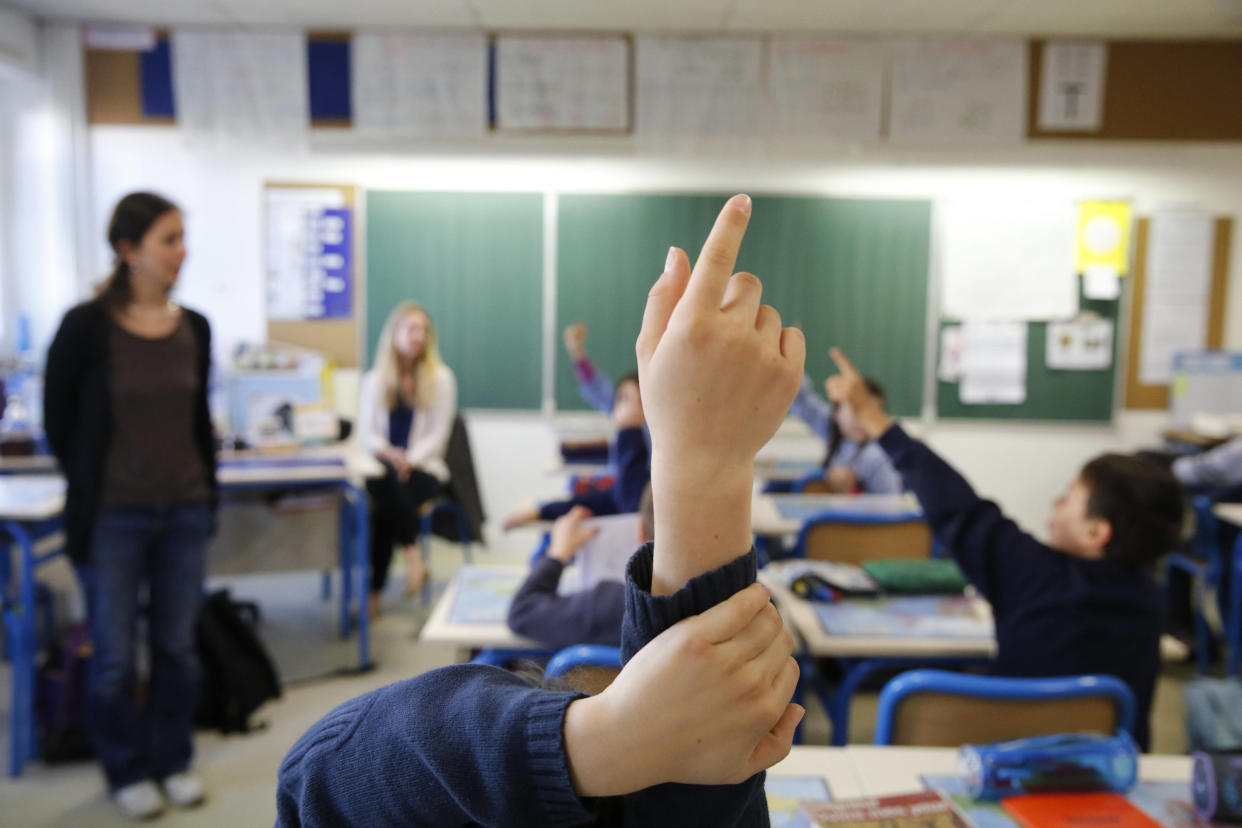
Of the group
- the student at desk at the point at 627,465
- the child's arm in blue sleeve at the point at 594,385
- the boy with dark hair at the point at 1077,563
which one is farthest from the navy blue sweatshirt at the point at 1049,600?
the child's arm in blue sleeve at the point at 594,385

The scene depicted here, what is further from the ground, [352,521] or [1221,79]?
[1221,79]

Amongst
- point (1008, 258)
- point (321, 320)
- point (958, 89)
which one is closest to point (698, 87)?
point (958, 89)

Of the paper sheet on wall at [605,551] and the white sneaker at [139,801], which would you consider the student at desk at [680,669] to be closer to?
the paper sheet on wall at [605,551]

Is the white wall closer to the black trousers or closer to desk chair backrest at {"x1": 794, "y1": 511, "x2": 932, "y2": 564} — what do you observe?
the black trousers

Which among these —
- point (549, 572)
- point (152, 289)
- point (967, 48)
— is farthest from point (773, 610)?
point (967, 48)

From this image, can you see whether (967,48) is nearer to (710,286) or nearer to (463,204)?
(463,204)

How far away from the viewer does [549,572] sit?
173 centimetres

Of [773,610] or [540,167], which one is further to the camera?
[540,167]

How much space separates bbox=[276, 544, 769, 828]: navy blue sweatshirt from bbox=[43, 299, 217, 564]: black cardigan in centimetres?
182

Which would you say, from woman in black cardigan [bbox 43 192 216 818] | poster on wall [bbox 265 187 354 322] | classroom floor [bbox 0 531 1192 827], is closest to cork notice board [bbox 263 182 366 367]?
poster on wall [bbox 265 187 354 322]

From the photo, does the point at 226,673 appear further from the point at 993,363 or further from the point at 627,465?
the point at 993,363

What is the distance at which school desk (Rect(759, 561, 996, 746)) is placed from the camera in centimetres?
176

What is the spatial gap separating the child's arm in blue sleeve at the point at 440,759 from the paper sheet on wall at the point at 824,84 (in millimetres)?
4433

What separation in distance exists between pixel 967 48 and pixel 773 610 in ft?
15.7
